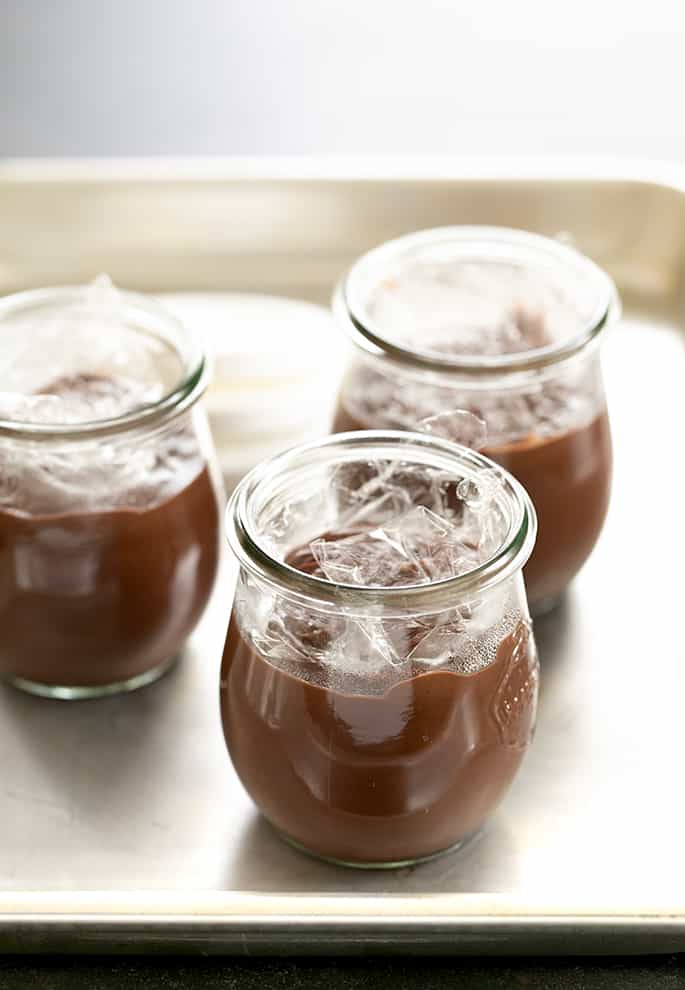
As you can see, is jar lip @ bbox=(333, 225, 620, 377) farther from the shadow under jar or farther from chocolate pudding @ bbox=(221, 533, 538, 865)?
chocolate pudding @ bbox=(221, 533, 538, 865)

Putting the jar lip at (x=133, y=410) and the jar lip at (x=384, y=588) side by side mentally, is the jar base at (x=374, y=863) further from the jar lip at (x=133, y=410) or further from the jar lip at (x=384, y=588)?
the jar lip at (x=133, y=410)

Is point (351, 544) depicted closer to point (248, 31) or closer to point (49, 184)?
point (49, 184)

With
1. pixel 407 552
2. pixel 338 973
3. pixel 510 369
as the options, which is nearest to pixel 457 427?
pixel 510 369

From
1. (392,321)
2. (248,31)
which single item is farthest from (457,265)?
(248,31)

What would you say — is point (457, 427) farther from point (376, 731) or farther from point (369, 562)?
point (376, 731)

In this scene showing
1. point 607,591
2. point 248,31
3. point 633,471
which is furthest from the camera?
point 248,31

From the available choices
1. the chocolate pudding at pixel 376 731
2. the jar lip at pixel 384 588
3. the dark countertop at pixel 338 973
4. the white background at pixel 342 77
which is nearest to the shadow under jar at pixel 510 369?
the jar lip at pixel 384 588

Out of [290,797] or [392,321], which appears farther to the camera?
[392,321]
